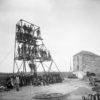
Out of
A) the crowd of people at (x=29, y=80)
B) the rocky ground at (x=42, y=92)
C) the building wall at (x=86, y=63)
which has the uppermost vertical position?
the building wall at (x=86, y=63)

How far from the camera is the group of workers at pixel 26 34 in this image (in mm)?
24281

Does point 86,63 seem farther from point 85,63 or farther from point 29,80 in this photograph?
point 29,80

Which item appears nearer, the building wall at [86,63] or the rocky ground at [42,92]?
→ the rocky ground at [42,92]

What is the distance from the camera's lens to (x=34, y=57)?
985 inches

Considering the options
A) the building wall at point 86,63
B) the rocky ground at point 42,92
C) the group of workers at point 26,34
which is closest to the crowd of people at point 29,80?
the rocky ground at point 42,92

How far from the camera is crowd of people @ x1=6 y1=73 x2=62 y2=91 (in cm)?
1945

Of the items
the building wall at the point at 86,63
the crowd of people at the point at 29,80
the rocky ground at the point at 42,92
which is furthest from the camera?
the building wall at the point at 86,63

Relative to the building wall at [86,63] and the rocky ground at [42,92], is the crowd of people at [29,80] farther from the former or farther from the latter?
the building wall at [86,63]

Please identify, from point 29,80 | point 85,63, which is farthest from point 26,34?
point 85,63

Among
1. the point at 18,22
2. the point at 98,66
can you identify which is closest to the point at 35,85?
the point at 18,22

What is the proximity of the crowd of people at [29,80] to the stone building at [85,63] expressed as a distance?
60.7 ft

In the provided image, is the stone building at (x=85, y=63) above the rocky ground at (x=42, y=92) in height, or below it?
above

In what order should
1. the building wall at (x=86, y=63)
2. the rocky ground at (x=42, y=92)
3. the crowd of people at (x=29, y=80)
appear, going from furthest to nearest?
the building wall at (x=86, y=63) → the crowd of people at (x=29, y=80) → the rocky ground at (x=42, y=92)

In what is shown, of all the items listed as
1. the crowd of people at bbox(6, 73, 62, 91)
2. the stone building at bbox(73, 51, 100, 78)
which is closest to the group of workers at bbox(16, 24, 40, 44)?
the crowd of people at bbox(6, 73, 62, 91)
